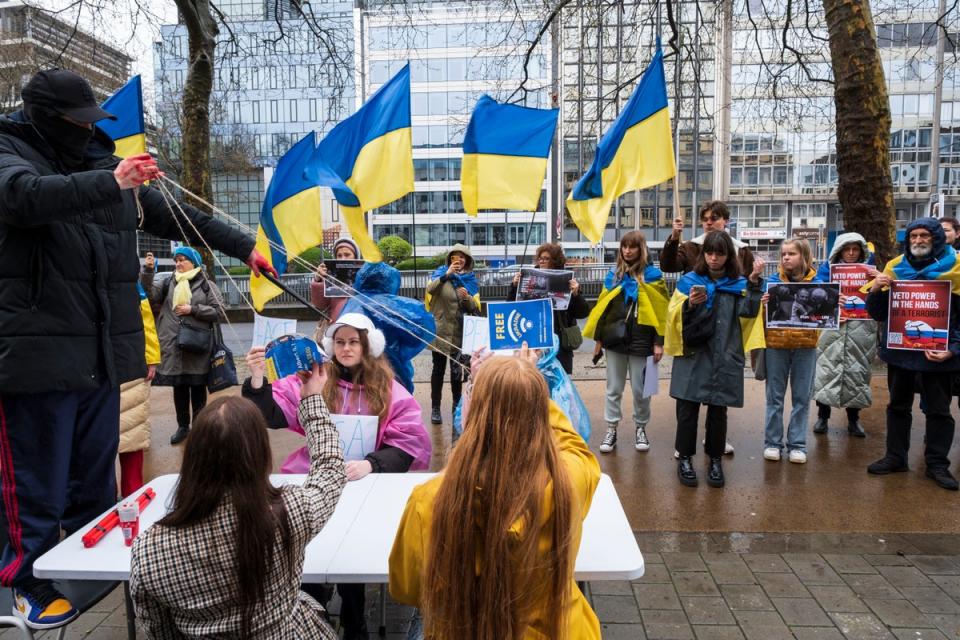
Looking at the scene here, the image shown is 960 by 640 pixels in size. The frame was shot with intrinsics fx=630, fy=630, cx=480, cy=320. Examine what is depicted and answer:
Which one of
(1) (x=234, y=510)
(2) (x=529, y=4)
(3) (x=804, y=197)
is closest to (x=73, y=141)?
(1) (x=234, y=510)

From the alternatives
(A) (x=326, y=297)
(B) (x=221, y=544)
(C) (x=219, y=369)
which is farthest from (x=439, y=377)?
(B) (x=221, y=544)

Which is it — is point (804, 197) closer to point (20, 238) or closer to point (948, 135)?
point (948, 135)

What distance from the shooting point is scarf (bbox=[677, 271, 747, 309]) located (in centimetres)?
448

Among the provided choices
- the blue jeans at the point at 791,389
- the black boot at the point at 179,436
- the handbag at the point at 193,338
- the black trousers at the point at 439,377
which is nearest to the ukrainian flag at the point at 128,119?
the handbag at the point at 193,338

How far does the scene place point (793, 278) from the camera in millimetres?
5109

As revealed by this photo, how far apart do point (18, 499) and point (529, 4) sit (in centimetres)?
913

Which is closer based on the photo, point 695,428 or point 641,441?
point 695,428

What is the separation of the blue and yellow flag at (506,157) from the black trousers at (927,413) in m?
2.98

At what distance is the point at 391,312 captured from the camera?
13.9ft

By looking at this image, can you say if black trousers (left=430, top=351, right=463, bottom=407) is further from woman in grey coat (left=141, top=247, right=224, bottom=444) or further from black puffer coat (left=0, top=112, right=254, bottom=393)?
black puffer coat (left=0, top=112, right=254, bottom=393)

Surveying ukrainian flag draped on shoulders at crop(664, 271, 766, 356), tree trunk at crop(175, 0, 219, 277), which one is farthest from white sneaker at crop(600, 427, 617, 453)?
tree trunk at crop(175, 0, 219, 277)

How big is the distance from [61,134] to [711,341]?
4007 mm

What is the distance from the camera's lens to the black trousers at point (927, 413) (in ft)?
14.7

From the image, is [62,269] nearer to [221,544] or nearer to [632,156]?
[221,544]
